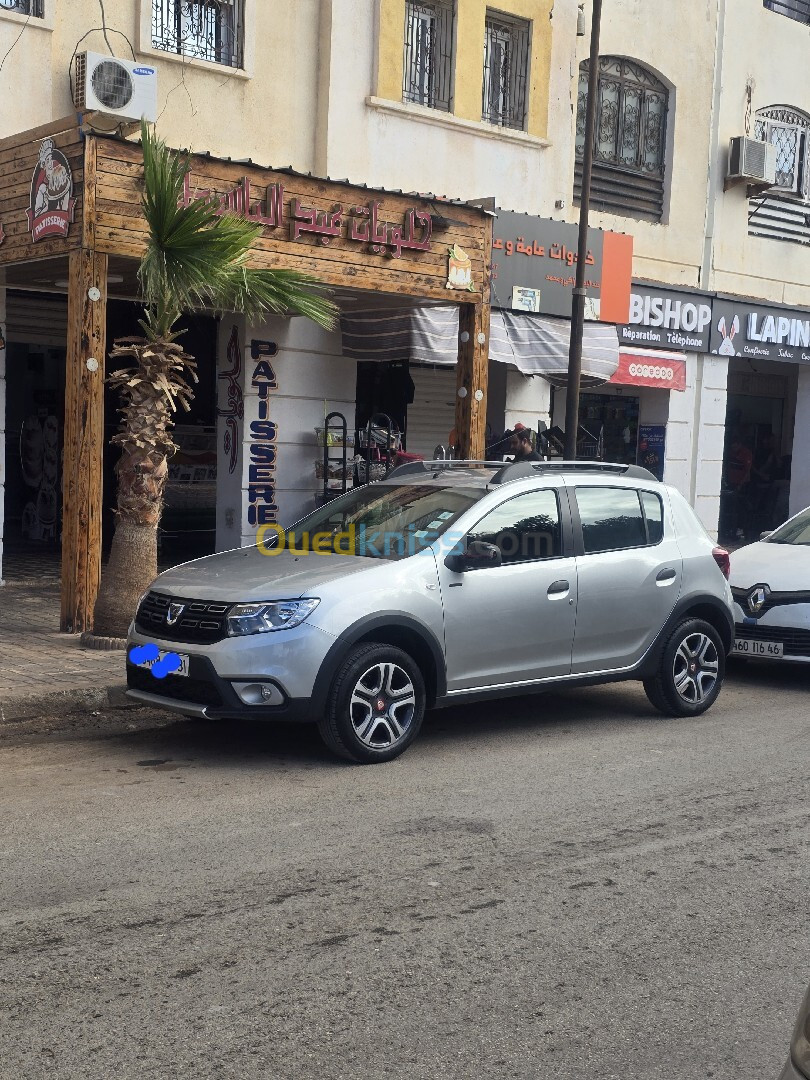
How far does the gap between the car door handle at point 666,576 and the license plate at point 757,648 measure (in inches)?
79.1

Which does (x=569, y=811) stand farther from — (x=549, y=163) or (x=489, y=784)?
(x=549, y=163)

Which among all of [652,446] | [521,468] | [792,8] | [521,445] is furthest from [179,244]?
[792,8]

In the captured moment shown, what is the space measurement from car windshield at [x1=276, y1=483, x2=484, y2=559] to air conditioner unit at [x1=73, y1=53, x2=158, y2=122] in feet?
18.0

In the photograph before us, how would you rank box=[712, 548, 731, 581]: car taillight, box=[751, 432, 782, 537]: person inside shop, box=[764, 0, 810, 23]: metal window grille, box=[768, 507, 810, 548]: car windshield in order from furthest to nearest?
box=[751, 432, 782, 537]: person inside shop < box=[764, 0, 810, 23]: metal window grille < box=[768, 507, 810, 548]: car windshield < box=[712, 548, 731, 581]: car taillight

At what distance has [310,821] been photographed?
5.93 meters

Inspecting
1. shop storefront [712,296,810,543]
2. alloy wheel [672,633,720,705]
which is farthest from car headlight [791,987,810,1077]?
shop storefront [712,296,810,543]

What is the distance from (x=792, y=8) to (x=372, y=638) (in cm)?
1723

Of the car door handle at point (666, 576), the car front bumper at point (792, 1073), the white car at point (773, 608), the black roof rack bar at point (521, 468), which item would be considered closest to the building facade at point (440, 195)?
the black roof rack bar at point (521, 468)

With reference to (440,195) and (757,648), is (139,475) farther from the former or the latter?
(440,195)

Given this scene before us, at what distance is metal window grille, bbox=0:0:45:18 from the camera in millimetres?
11758

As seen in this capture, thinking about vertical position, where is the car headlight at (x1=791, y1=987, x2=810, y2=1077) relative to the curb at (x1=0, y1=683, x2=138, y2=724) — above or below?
above

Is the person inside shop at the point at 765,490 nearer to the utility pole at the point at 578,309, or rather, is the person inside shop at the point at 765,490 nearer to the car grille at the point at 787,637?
the utility pole at the point at 578,309

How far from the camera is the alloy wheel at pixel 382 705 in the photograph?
693 centimetres

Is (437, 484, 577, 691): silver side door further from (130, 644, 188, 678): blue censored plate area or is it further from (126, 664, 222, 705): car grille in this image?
(130, 644, 188, 678): blue censored plate area
